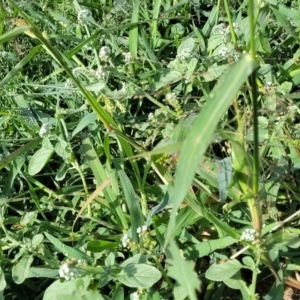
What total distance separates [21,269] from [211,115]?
31.6 inches

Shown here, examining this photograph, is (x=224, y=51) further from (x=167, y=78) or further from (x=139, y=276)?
(x=139, y=276)

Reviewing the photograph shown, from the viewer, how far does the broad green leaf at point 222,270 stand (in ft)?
4.77

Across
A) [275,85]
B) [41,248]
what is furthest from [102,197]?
[275,85]

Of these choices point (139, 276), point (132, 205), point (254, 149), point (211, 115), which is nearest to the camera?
point (211, 115)

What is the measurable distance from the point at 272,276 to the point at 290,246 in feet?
0.57

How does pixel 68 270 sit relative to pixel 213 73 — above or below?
below

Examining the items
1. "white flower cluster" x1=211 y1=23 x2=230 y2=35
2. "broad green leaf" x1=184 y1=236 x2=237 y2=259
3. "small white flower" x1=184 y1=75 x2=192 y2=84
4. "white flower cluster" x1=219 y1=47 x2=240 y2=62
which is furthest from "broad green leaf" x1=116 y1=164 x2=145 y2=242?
"white flower cluster" x1=211 y1=23 x2=230 y2=35

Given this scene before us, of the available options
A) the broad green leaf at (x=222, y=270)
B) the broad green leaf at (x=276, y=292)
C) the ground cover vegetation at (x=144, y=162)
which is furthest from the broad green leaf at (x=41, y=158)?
the broad green leaf at (x=276, y=292)

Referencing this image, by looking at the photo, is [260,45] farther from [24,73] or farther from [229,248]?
[24,73]

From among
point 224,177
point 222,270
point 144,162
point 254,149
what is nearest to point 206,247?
point 222,270

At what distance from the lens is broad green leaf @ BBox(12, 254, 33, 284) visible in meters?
1.50

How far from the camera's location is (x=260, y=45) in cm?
196

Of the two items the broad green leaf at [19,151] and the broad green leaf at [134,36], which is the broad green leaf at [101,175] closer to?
the broad green leaf at [19,151]

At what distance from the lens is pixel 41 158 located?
1717mm
